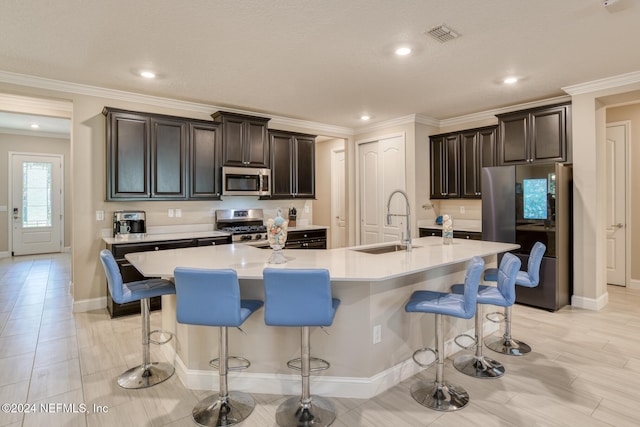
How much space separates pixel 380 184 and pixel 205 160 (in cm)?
302

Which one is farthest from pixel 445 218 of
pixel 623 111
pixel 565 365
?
pixel 623 111

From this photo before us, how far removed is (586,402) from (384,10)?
305 cm

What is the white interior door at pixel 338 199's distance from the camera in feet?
24.4

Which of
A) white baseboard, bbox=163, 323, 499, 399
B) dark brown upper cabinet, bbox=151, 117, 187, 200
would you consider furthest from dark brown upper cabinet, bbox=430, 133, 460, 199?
dark brown upper cabinet, bbox=151, 117, 187, 200

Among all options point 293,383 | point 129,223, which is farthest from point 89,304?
point 293,383

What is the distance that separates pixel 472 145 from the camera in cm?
539

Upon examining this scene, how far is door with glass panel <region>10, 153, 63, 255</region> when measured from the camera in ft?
26.0

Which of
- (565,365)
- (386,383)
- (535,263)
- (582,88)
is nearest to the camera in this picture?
(386,383)

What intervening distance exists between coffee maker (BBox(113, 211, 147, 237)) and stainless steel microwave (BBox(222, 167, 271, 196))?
1.10 metres

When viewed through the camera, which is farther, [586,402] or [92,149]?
[92,149]

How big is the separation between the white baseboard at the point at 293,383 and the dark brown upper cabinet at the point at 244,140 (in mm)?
3088

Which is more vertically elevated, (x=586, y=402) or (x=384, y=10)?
(x=384, y=10)

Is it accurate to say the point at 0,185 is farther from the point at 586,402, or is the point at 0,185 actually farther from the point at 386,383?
the point at 586,402

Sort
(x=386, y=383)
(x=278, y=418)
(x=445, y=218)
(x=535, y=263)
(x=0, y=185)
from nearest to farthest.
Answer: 1. (x=278, y=418)
2. (x=386, y=383)
3. (x=535, y=263)
4. (x=445, y=218)
5. (x=0, y=185)
